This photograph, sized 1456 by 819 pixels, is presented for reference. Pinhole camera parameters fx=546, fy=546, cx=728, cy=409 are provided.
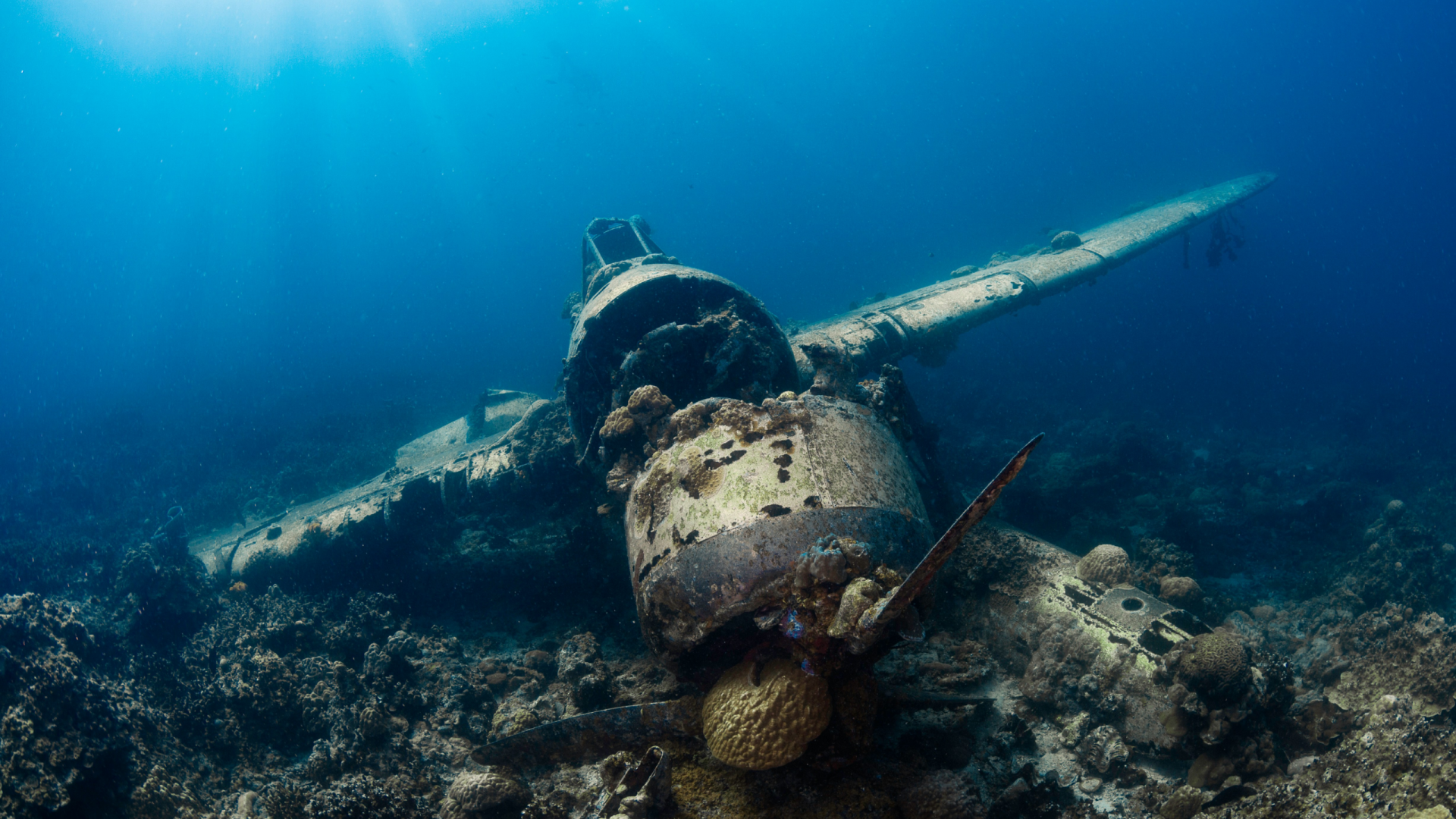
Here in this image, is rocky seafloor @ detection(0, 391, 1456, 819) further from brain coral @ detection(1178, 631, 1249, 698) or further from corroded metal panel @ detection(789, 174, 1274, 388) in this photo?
corroded metal panel @ detection(789, 174, 1274, 388)

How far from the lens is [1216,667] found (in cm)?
334

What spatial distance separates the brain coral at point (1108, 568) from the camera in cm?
476

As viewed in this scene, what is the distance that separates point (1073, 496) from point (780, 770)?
977cm

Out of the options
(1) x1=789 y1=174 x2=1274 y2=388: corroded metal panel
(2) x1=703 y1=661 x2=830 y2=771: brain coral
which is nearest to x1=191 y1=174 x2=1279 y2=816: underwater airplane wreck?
(2) x1=703 y1=661 x2=830 y2=771: brain coral

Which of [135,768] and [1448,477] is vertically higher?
[135,768]

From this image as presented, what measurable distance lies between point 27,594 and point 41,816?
3.51m

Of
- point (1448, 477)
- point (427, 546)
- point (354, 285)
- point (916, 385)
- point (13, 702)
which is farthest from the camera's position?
point (354, 285)

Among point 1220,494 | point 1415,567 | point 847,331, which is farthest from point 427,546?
point 1220,494

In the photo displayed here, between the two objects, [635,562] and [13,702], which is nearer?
[635,562]

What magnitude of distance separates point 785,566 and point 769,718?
0.76m

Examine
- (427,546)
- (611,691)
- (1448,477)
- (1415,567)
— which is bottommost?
(1448,477)

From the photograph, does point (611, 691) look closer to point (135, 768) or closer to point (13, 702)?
point (135, 768)

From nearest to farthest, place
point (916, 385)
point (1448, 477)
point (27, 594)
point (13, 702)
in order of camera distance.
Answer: point (13, 702)
point (27, 594)
point (1448, 477)
point (916, 385)

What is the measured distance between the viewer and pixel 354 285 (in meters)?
160
